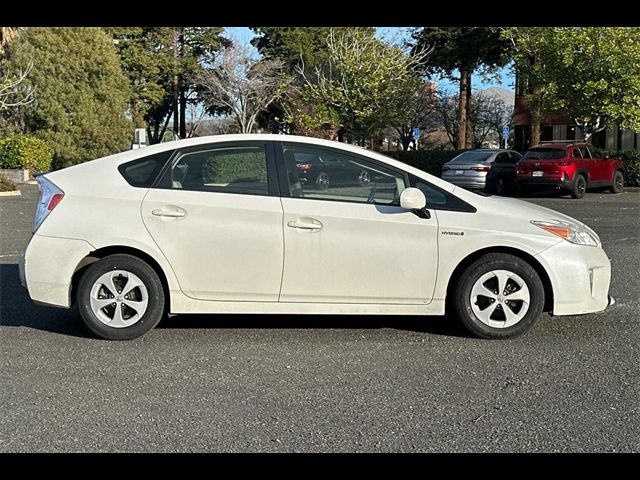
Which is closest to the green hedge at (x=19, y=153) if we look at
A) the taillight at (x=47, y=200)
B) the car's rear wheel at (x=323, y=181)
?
the taillight at (x=47, y=200)

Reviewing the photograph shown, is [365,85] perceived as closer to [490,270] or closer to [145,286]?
[490,270]

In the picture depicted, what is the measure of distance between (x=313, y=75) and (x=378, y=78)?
6718mm

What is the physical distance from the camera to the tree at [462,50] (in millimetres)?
33281

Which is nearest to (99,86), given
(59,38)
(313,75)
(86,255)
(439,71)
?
(59,38)

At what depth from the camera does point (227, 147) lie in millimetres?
5684

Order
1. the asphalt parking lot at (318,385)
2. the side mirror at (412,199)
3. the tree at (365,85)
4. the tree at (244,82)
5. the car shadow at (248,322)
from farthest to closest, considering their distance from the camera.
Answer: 1. the tree at (244,82)
2. the tree at (365,85)
3. the car shadow at (248,322)
4. the side mirror at (412,199)
5. the asphalt parking lot at (318,385)

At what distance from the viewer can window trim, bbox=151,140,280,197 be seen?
5.49 m

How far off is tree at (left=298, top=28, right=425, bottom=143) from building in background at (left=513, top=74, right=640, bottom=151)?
569 centimetres

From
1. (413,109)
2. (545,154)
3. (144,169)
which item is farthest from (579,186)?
(413,109)

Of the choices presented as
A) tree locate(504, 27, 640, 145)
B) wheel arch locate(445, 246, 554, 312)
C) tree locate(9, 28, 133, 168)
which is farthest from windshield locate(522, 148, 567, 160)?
tree locate(9, 28, 133, 168)

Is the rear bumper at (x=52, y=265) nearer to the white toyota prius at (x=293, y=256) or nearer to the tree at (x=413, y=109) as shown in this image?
the white toyota prius at (x=293, y=256)

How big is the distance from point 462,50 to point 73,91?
19159 millimetres

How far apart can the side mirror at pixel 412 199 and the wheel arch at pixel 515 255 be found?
56cm

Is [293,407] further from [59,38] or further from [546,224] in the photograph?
[59,38]
